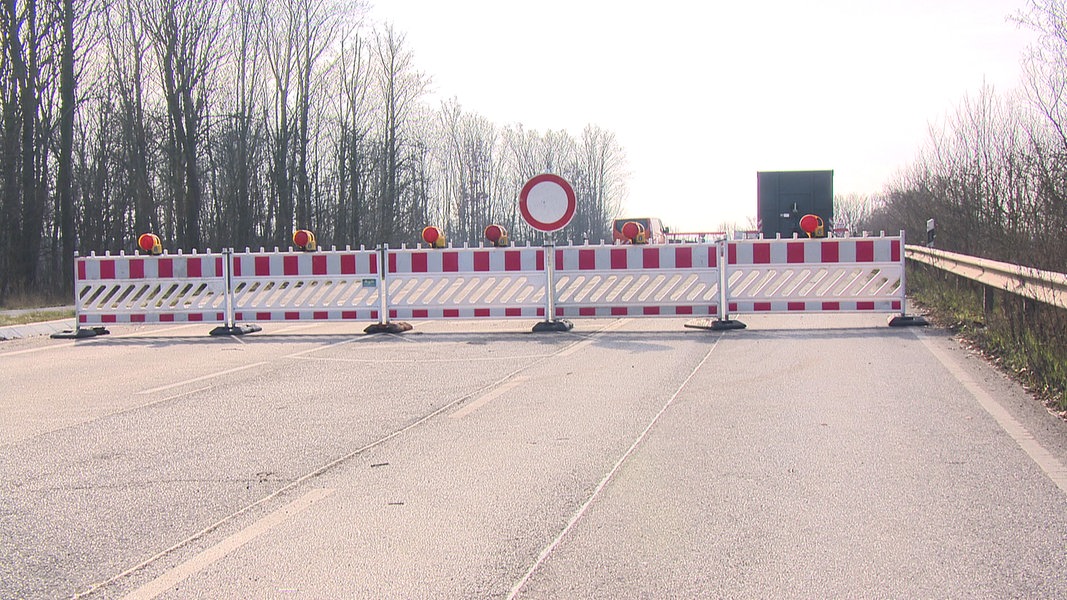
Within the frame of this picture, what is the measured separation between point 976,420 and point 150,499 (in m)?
6.20

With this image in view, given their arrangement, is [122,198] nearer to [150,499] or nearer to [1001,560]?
[150,499]

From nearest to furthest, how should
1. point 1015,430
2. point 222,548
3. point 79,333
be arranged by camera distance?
1. point 222,548
2. point 1015,430
3. point 79,333

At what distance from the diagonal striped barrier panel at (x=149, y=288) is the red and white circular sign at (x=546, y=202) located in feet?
18.2

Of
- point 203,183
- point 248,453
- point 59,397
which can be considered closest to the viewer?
point 248,453

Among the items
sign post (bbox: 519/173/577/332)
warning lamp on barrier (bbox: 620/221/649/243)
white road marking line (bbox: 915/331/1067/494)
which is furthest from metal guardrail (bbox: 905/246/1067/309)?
sign post (bbox: 519/173/577/332)

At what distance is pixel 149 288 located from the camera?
16.8 meters

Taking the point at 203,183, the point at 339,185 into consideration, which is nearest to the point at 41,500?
the point at 203,183

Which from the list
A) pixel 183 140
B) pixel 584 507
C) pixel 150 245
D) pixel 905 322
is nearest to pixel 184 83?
pixel 183 140

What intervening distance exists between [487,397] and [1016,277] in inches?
249

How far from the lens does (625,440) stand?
23.4ft

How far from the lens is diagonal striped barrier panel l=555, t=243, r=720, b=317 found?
15.4m

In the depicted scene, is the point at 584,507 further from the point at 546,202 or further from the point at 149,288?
the point at 149,288

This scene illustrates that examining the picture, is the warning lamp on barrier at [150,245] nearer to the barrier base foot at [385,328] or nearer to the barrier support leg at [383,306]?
the barrier support leg at [383,306]

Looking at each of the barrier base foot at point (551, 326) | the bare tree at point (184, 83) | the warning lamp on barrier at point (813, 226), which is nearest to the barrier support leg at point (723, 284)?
the warning lamp on barrier at point (813, 226)
